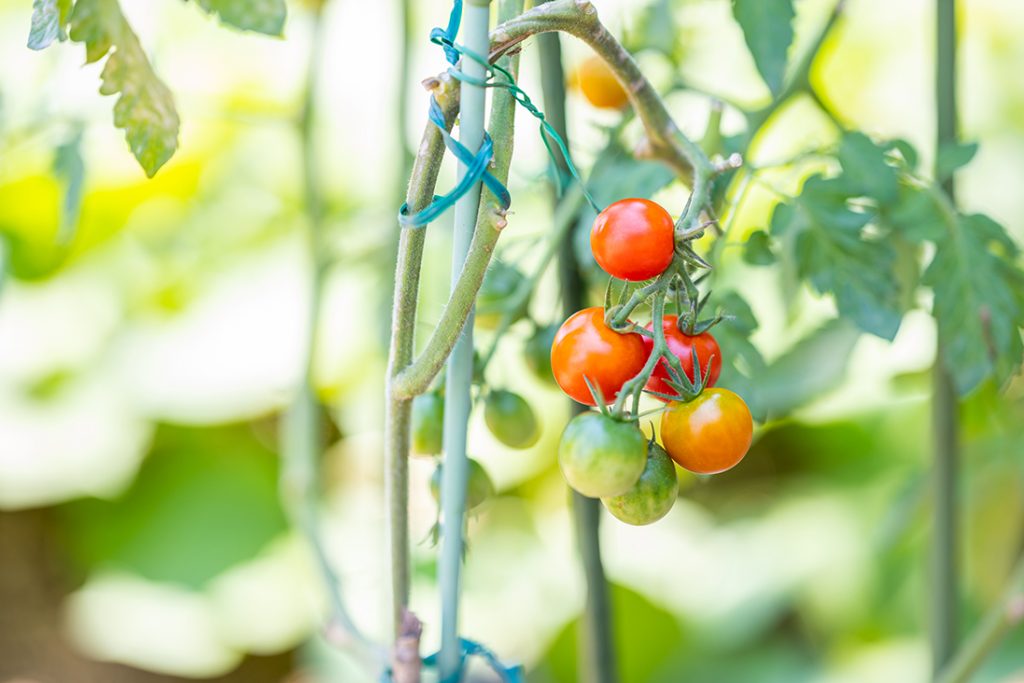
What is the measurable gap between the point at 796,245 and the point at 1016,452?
0.47m

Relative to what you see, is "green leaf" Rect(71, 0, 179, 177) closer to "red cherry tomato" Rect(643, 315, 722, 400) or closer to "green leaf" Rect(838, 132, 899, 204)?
"red cherry tomato" Rect(643, 315, 722, 400)

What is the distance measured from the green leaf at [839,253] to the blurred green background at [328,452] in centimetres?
87

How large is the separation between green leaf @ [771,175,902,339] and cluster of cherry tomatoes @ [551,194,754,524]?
0.61 ft

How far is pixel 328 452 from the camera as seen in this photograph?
7.00 ft

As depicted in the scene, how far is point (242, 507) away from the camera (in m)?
2.01

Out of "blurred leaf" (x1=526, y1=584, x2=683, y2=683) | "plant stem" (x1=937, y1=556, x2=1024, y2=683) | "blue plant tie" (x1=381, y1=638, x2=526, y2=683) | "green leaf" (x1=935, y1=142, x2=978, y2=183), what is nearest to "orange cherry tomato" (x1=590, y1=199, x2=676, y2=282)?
"blue plant tie" (x1=381, y1=638, x2=526, y2=683)

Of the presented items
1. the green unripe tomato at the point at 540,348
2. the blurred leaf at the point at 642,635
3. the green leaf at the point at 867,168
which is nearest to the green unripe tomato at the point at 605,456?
the green unripe tomato at the point at 540,348

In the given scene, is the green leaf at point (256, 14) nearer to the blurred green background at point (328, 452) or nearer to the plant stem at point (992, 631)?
the plant stem at point (992, 631)

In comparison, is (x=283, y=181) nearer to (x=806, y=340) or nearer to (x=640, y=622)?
(x=640, y=622)

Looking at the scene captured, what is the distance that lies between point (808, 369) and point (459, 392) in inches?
18.9

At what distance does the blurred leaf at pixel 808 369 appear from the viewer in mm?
895

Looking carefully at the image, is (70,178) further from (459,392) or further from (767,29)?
(767,29)

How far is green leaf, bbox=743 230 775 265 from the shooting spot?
0.68 m

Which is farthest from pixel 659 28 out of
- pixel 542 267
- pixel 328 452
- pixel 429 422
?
pixel 328 452
